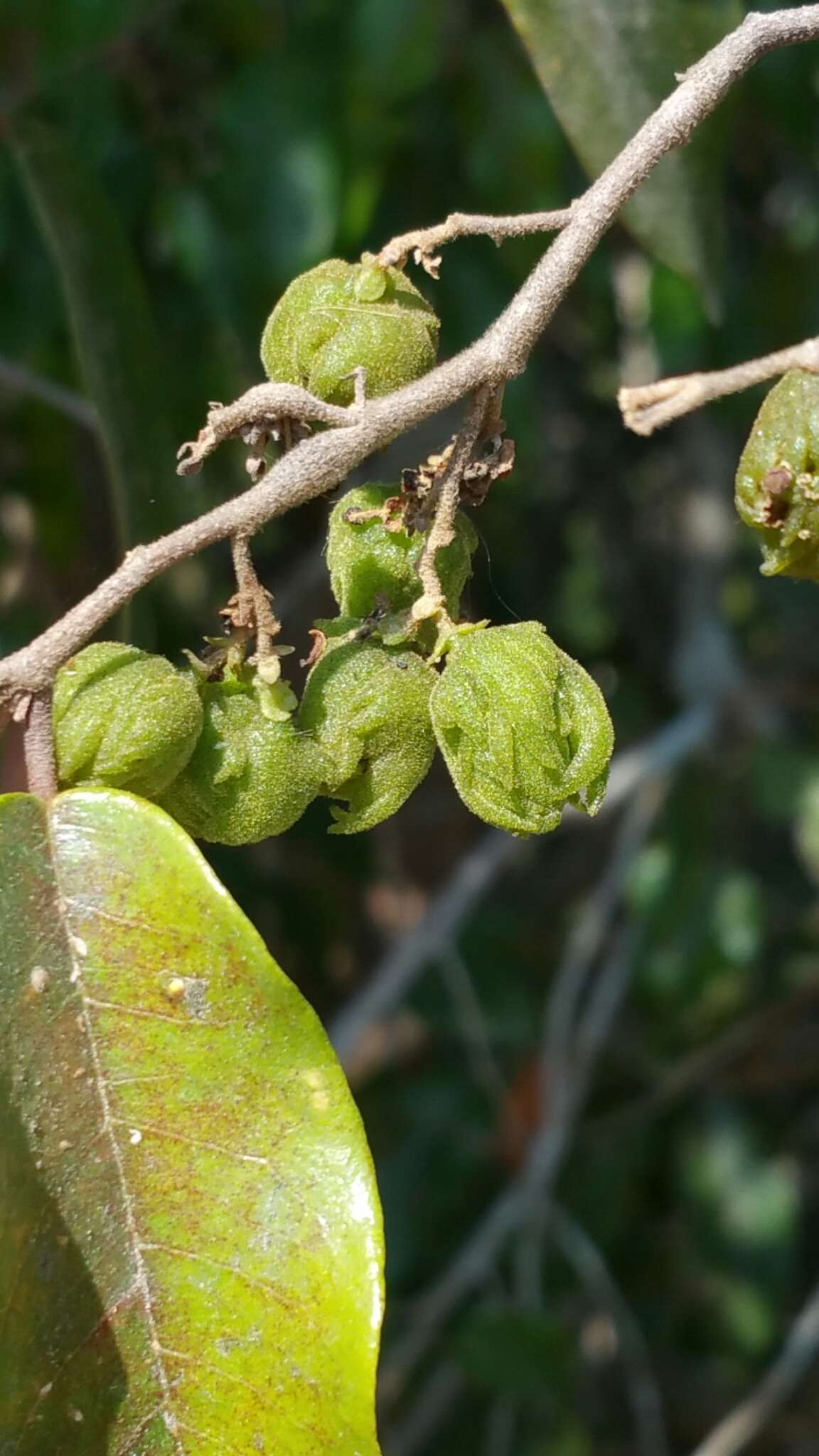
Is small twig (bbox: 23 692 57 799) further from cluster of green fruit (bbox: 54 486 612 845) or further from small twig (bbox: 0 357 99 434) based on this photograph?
small twig (bbox: 0 357 99 434)

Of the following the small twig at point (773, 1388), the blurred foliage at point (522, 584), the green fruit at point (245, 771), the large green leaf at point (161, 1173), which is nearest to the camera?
the large green leaf at point (161, 1173)

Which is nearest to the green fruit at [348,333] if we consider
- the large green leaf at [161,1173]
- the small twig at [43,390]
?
the large green leaf at [161,1173]

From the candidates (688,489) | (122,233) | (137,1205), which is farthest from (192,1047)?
(688,489)

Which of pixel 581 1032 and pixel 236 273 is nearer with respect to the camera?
pixel 236 273

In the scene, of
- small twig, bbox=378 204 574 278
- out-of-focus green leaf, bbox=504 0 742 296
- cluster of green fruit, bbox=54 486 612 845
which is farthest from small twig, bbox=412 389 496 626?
out-of-focus green leaf, bbox=504 0 742 296

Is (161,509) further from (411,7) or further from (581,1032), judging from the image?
(581,1032)

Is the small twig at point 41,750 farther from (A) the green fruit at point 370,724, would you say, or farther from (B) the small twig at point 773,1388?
(B) the small twig at point 773,1388

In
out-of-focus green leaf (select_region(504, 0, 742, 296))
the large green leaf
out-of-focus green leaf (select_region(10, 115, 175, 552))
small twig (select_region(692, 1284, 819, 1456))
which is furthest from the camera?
small twig (select_region(692, 1284, 819, 1456))
